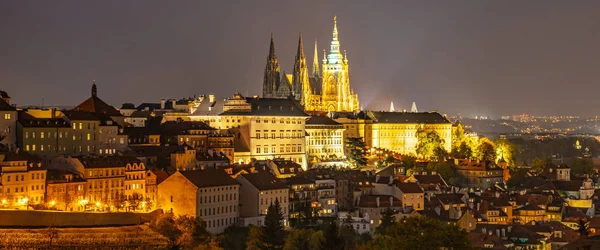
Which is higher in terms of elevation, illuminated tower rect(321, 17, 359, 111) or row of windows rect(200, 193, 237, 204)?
illuminated tower rect(321, 17, 359, 111)

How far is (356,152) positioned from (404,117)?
3705 centimetres

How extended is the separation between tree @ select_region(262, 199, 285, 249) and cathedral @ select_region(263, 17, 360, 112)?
8075cm

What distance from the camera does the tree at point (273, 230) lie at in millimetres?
56812

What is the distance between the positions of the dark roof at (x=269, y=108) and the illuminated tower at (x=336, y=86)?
4842cm

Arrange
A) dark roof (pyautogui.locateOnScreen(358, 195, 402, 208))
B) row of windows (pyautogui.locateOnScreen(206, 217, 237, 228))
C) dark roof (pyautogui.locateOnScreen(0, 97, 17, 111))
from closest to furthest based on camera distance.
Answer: row of windows (pyautogui.locateOnScreen(206, 217, 237, 228)), dark roof (pyautogui.locateOnScreen(0, 97, 17, 111)), dark roof (pyautogui.locateOnScreen(358, 195, 402, 208))

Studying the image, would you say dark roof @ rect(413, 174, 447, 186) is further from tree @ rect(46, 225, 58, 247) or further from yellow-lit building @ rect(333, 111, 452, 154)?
tree @ rect(46, 225, 58, 247)

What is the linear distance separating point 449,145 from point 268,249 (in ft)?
280

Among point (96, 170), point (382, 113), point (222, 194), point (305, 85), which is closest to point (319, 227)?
point (222, 194)

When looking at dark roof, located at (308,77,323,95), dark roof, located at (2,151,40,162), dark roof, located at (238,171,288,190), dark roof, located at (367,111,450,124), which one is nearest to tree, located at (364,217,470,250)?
dark roof, located at (238,171,288,190)

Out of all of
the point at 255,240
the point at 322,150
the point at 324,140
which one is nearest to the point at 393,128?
the point at 324,140

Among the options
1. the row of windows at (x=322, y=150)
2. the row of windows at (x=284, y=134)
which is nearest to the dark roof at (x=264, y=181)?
the row of windows at (x=284, y=134)

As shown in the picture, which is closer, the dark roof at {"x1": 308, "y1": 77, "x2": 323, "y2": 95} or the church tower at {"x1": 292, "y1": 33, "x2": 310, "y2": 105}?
the church tower at {"x1": 292, "y1": 33, "x2": 310, "y2": 105}

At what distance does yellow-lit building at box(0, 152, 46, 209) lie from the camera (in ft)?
183

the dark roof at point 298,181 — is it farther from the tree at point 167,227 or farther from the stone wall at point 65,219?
the stone wall at point 65,219
